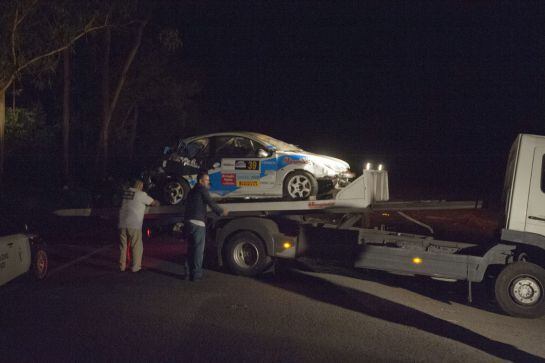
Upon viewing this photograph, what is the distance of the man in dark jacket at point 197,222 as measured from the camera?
903 centimetres

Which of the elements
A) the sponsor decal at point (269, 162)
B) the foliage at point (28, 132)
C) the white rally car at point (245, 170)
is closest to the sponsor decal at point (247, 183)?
the white rally car at point (245, 170)

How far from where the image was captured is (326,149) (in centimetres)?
5691

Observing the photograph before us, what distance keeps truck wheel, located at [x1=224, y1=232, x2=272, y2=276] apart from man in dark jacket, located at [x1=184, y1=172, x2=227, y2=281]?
0.61 m

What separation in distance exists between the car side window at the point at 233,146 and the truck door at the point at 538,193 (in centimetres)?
532

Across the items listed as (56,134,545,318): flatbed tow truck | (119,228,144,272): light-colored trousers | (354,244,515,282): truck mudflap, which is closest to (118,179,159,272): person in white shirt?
(119,228,144,272): light-colored trousers

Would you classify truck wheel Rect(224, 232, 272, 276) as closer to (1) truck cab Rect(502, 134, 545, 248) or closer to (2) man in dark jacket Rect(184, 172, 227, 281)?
(2) man in dark jacket Rect(184, 172, 227, 281)

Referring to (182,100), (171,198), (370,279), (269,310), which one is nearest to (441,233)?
(370,279)

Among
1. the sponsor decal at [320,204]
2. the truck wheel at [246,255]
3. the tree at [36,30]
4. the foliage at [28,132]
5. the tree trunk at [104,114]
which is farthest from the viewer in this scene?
the tree trunk at [104,114]

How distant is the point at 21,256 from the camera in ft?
26.8

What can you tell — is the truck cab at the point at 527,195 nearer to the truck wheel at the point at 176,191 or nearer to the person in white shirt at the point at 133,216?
the person in white shirt at the point at 133,216

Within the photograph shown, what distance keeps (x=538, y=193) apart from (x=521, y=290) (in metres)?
1.28

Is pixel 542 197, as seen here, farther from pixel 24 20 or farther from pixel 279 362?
pixel 24 20

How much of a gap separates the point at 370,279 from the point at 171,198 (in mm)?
4250

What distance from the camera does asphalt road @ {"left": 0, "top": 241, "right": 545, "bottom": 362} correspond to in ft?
19.5
